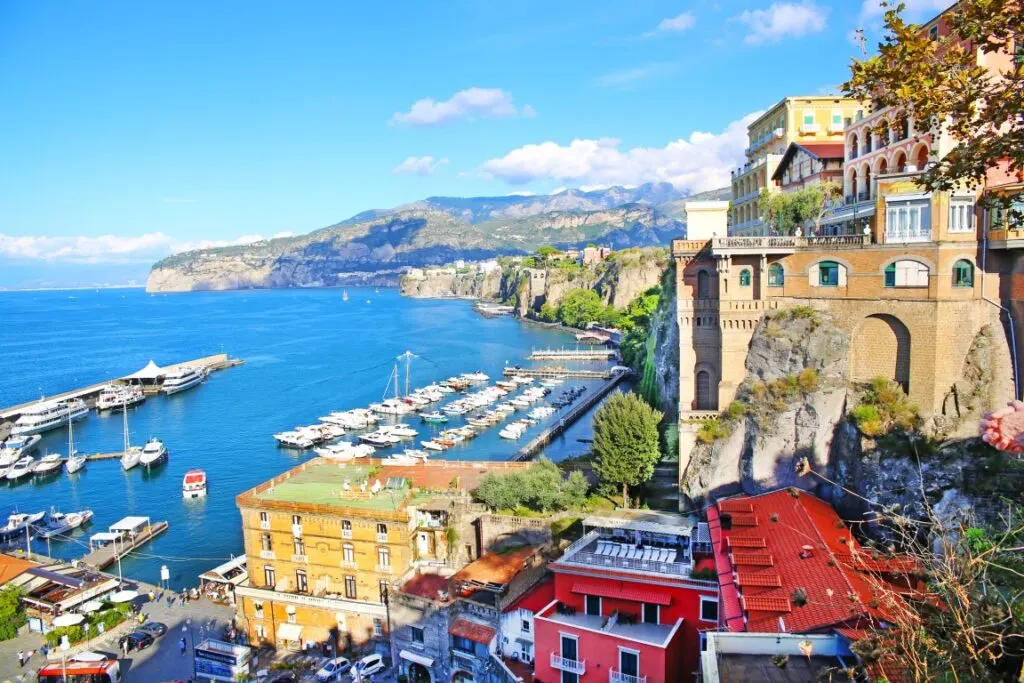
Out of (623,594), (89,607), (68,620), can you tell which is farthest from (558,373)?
(623,594)

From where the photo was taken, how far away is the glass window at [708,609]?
1723 cm

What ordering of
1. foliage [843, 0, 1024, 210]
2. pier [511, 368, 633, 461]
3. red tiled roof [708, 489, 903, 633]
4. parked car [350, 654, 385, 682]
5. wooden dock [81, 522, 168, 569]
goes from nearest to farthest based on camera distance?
foliage [843, 0, 1024, 210], red tiled roof [708, 489, 903, 633], parked car [350, 654, 385, 682], wooden dock [81, 522, 168, 569], pier [511, 368, 633, 461]

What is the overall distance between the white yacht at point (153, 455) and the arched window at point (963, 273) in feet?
147

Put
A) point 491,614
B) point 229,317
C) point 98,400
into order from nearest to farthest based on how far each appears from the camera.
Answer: point 491,614
point 98,400
point 229,317

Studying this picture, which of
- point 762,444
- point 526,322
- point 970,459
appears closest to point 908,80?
point 970,459

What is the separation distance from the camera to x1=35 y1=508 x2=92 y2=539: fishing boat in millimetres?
35747

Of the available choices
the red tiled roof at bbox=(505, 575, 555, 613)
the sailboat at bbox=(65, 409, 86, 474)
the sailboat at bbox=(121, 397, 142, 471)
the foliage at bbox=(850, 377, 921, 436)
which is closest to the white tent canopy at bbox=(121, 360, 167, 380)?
the sailboat at bbox=(65, 409, 86, 474)

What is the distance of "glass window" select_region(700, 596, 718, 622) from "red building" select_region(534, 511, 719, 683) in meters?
0.02

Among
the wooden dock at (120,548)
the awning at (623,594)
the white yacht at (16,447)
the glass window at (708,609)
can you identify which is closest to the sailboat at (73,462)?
the white yacht at (16,447)

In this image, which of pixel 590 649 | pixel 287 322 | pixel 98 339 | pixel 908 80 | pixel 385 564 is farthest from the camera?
pixel 287 322

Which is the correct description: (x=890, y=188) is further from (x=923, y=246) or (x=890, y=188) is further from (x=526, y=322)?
(x=526, y=322)

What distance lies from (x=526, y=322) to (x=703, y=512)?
10134 centimetres

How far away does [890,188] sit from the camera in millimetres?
21672

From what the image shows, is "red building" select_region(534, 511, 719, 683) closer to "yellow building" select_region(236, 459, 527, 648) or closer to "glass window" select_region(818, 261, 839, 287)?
"yellow building" select_region(236, 459, 527, 648)
